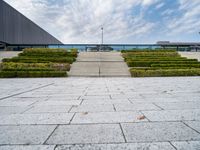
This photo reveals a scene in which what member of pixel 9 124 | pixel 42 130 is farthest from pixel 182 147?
pixel 9 124

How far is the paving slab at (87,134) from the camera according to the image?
244cm

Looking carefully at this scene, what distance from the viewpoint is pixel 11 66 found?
17.6 meters

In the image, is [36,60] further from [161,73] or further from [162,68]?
[162,68]

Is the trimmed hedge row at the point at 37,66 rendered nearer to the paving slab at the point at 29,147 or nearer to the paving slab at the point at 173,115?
the paving slab at the point at 173,115

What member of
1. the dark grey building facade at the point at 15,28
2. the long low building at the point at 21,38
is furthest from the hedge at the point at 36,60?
the dark grey building facade at the point at 15,28

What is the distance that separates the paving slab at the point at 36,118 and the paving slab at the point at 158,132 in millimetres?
1165

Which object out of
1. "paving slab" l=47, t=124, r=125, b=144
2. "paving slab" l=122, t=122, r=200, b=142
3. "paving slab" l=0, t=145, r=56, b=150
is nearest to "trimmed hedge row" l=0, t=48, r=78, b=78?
"paving slab" l=47, t=124, r=125, b=144

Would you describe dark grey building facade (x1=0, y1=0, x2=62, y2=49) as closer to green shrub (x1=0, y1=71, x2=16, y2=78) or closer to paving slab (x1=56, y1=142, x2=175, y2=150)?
green shrub (x1=0, y1=71, x2=16, y2=78)

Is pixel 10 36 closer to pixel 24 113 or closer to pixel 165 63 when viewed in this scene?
pixel 165 63

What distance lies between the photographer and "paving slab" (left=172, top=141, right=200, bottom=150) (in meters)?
2.17

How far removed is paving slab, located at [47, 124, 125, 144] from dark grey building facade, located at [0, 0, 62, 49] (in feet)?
Answer: 102

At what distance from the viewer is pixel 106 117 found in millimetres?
3482

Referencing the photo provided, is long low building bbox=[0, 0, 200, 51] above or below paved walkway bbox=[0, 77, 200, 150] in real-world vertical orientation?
above

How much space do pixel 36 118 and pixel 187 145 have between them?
259 cm
